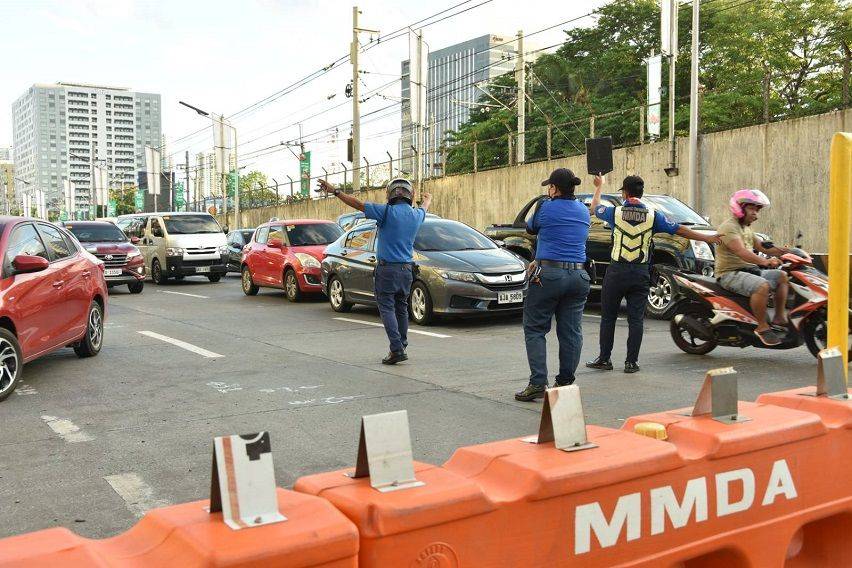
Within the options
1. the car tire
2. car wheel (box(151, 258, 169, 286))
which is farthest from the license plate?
car wheel (box(151, 258, 169, 286))

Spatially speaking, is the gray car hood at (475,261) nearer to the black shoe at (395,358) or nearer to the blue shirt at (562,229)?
the black shoe at (395,358)

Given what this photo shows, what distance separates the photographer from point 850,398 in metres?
3.06

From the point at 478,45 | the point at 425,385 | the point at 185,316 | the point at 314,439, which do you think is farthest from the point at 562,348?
the point at 478,45

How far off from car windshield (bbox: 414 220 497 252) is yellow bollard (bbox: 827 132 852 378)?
9466mm

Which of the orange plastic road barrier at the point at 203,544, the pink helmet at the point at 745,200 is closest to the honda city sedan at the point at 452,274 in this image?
the pink helmet at the point at 745,200

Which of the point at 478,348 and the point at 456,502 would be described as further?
the point at 478,348

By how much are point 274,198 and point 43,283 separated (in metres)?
43.1

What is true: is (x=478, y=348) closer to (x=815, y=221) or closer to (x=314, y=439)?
(x=314, y=439)

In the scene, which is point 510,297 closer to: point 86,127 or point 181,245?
point 181,245

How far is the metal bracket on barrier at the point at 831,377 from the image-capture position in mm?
3061

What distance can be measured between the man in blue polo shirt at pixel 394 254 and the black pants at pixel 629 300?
1.98 meters

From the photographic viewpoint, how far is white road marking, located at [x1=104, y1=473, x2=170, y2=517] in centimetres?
431

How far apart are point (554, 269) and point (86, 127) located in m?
173

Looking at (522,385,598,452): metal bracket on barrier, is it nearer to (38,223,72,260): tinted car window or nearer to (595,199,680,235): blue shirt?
(595,199,680,235): blue shirt
